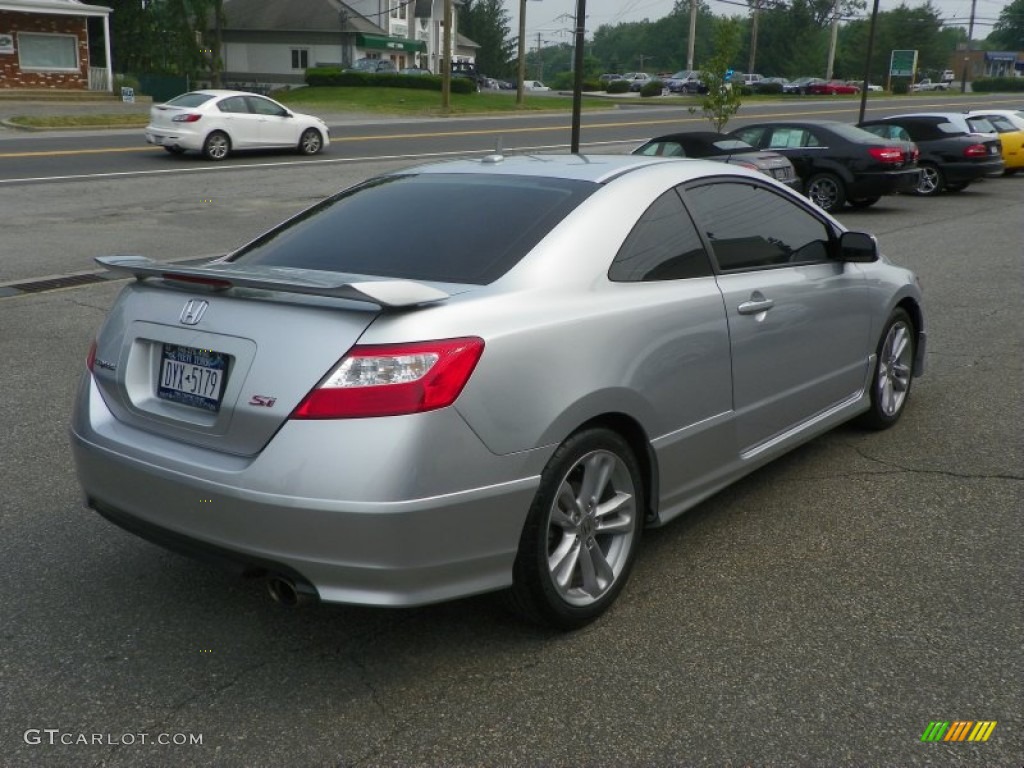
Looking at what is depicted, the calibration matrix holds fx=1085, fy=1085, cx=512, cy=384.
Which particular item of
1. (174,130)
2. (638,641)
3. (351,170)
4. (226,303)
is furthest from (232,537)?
(174,130)

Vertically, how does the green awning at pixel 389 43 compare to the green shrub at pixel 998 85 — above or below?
above

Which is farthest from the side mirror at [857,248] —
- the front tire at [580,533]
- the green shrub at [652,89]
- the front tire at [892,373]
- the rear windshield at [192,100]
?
the green shrub at [652,89]

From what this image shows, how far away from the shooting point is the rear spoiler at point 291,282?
10.2 ft

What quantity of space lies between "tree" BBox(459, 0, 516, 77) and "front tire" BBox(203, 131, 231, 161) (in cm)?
7985

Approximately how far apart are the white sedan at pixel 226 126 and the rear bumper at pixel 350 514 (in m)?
22.9

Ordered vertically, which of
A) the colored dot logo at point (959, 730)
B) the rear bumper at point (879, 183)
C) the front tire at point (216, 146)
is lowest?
the front tire at point (216, 146)

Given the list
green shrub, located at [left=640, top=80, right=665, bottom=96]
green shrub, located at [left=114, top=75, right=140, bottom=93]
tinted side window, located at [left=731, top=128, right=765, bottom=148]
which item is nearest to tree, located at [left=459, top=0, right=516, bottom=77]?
green shrub, located at [left=640, top=80, right=665, bottom=96]

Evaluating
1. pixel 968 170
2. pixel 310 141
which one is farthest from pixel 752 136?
pixel 310 141

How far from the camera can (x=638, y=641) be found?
11.8 feet

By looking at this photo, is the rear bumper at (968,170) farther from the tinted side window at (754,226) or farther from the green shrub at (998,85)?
the green shrub at (998,85)

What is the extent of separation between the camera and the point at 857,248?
16.7 feet

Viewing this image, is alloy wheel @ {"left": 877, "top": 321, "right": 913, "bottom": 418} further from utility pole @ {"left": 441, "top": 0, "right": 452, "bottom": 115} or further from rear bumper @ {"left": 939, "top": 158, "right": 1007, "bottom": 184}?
utility pole @ {"left": 441, "top": 0, "right": 452, "bottom": 115}

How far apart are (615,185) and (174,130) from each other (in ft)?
73.9

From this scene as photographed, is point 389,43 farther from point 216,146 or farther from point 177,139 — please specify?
point 177,139
